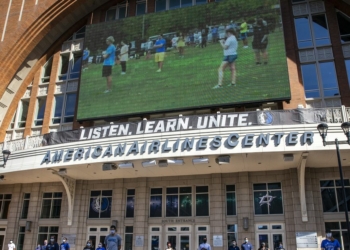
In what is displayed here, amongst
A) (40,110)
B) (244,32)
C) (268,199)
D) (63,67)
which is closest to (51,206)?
(40,110)

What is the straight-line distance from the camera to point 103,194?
71.4 feet

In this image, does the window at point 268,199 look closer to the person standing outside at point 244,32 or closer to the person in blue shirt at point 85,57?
the person standing outside at point 244,32

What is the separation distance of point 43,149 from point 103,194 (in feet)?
15.6

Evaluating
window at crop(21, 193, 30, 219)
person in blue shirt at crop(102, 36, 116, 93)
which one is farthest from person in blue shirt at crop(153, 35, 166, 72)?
window at crop(21, 193, 30, 219)

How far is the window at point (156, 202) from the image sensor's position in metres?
20.5

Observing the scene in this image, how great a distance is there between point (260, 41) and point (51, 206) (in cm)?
1711

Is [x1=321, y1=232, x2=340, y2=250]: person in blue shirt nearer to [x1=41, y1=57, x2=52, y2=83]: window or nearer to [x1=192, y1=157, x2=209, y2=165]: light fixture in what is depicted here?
[x1=192, y1=157, x2=209, y2=165]: light fixture

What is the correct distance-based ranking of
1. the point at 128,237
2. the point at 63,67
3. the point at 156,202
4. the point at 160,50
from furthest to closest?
1. the point at 63,67
2. the point at 160,50
3. the point at 156,202
4. the point at 128,237

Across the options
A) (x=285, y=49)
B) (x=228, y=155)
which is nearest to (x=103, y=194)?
(x=228, y=155)

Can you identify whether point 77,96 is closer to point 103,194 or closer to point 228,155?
point 103,194

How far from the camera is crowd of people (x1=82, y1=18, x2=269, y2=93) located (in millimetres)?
21031

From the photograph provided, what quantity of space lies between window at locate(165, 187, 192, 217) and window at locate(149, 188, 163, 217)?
1.46 feet

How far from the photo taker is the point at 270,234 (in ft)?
59.8

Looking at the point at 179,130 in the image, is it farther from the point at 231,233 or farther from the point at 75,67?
the point at 75,67
